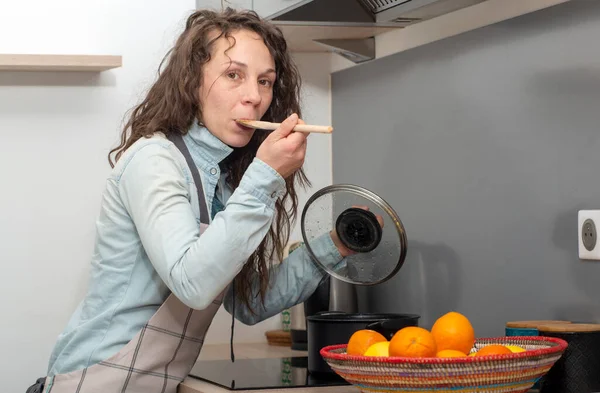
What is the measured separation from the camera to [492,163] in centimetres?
177

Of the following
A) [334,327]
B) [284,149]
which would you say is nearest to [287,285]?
[334,327]

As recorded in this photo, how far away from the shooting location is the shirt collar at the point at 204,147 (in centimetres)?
159

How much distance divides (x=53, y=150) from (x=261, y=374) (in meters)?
0.81

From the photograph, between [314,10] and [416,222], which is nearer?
[314,10]

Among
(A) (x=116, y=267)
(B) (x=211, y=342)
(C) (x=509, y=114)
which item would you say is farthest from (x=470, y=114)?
(B) (x=211, y=342)

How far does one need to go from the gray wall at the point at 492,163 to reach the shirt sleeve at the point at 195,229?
52 cm

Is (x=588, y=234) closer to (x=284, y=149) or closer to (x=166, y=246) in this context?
(x=284, y=149)

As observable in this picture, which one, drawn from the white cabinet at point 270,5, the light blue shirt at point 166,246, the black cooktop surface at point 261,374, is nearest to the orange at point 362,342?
the light blue shirt at point 166,246

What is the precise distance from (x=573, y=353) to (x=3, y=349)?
1.35m

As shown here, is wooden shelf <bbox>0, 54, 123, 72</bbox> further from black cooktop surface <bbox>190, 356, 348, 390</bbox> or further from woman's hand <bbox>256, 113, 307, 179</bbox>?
woman's hand <bbox>256, 113, 307, 179</bbox>

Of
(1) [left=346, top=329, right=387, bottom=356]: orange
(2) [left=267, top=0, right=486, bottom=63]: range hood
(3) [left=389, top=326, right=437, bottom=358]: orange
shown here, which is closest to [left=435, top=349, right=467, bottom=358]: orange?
(3) [left=389, top=326, right=437, bottom=358]: orange

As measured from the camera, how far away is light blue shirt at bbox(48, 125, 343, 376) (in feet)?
4.43

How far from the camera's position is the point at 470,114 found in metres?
1.84

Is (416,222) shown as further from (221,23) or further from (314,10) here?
(221,23)
